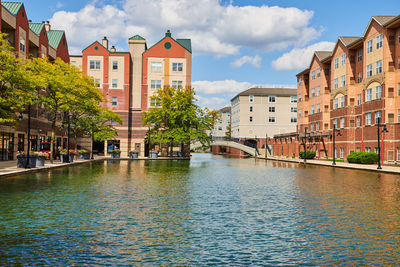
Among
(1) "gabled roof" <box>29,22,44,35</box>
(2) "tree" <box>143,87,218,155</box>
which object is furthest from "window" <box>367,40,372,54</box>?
(1) "gabled roof" <box>29,22,44,35</box>

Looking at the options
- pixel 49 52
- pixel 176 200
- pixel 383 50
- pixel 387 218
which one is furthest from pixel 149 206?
pixel 49 52

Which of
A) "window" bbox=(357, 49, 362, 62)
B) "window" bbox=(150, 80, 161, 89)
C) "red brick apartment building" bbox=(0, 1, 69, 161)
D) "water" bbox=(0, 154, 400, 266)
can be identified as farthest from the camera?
"window" bbox=(150, 80, 161, 89)

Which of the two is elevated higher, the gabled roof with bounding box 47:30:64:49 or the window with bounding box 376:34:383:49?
the gabled roof with bounding box 47:30:64:49

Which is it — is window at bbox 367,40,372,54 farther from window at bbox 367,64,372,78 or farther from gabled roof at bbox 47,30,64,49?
gabled roof at bbox 47,30,64,49

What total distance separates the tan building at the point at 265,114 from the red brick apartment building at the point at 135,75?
42.4m

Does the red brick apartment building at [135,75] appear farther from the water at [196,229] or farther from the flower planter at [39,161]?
the water at [196,229]

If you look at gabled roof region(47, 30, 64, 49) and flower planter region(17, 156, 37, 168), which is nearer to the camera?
flower planter region(17, 156, 37, 168)

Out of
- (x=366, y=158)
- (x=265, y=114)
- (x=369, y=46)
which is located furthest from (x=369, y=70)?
(x=265, y=114)

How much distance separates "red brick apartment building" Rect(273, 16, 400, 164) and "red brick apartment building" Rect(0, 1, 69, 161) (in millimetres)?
40305

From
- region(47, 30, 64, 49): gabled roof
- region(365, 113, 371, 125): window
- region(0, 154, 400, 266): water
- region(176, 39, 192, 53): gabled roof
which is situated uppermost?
region(176, 39, 192, 53): gabled roof

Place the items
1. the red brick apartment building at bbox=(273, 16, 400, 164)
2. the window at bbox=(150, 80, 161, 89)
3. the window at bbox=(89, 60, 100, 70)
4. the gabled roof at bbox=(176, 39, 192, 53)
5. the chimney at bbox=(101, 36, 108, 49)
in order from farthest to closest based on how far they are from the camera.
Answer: the chimney at bbox=(101, 36, 108, 49), the gabled roof at bbox=(176, 39, 192, 53), the window at bbox=(150, 80, 161, 89), the window at bbox=(89, 60, 100, 70), the red brick apartment building at bbox=(273, 16, 400, 164)

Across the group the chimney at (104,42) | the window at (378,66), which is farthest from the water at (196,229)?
the chimney at (104,42)

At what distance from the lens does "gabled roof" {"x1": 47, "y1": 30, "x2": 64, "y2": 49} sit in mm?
65025

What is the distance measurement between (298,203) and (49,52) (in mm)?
54547
